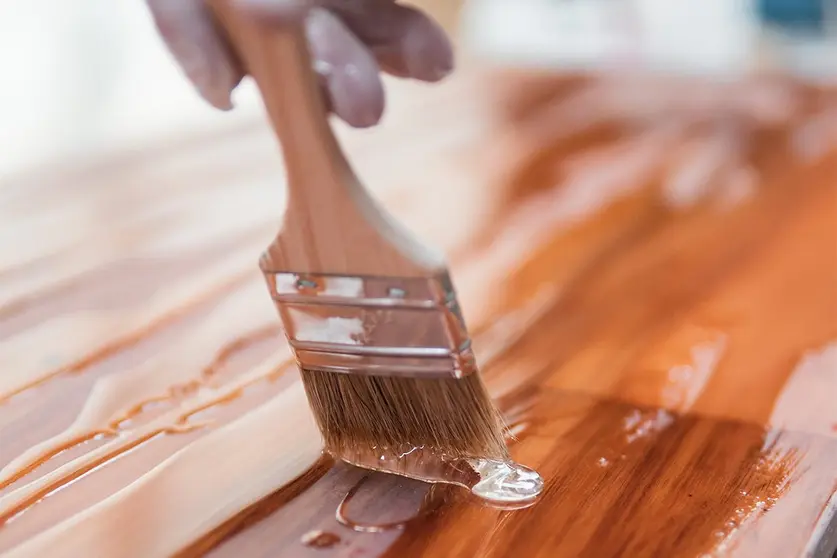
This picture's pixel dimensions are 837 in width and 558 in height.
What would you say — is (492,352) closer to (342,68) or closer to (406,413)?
(406,413)

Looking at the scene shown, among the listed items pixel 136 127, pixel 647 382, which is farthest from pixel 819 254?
pixel 136 127

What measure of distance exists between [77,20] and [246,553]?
128 cm

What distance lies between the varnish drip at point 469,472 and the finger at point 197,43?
0.73 ft

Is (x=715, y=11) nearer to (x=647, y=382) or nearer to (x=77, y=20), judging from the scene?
(x=77, y=20)

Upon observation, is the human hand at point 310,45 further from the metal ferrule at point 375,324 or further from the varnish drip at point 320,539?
the varnish drip at point 320,539

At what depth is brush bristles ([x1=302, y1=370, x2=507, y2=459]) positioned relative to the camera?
1.66 feet

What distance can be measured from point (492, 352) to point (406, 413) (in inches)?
6.3

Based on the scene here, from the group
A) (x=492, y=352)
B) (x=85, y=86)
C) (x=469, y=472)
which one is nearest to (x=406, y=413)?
(x=469, y=472)

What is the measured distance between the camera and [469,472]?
509 millimetres

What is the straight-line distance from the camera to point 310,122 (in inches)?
18.6

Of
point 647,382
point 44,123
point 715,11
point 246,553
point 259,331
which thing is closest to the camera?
point 246,553

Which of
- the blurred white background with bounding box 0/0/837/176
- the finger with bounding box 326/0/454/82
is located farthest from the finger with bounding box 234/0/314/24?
the blurred white background with bounding box 0/0/837/176

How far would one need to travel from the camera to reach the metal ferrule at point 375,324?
48 centimetres

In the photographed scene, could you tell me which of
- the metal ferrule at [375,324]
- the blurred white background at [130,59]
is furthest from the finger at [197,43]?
the blurred white background at [130,59]
